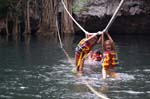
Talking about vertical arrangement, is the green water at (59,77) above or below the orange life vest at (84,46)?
below

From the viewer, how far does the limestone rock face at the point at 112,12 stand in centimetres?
2797

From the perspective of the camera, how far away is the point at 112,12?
27781 millimetres

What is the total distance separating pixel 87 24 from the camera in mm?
29109

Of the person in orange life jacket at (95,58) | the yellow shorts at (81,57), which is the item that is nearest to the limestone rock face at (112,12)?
the person in orange life jacket at (95,58)

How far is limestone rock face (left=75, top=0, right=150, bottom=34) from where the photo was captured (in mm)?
27969

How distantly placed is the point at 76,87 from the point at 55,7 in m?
17.2

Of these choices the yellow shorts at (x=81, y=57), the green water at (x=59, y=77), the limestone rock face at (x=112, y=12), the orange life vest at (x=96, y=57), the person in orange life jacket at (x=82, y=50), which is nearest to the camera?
the green water at (x=59, y=77)

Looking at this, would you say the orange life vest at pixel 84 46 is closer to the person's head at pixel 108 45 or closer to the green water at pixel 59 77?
the green water at pixel 59 77

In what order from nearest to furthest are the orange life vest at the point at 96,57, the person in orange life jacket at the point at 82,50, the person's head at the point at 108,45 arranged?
1. the person's head at the point at 108,45
2. the person in orange life jacket at the point at 82,50
3. the orange life vest at the point at 96,57

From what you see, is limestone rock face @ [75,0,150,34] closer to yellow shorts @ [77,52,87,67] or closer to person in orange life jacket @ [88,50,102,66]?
person in orange life jacket @ [88,50,102,66]

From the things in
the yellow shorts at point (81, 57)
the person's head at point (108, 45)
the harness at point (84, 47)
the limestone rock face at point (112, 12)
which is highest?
the person's head at point (108, 45)

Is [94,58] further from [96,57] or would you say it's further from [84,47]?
[84,47]

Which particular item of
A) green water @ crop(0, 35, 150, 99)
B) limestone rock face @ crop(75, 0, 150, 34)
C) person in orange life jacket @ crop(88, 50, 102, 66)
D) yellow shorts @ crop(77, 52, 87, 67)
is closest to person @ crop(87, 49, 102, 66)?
person in orange life jacket @ crop(88, 50, 102, 66)

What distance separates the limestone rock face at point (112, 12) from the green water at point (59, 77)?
935 cm
